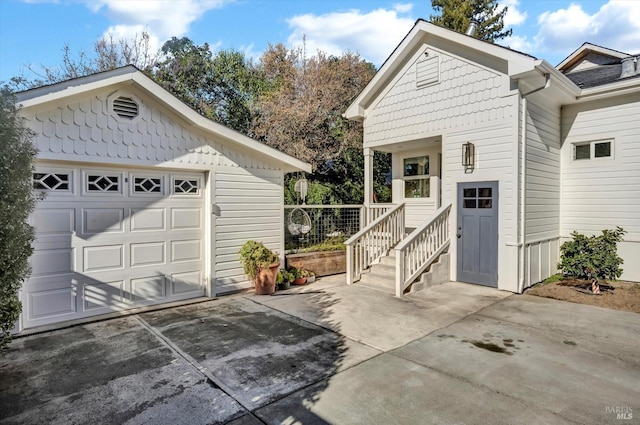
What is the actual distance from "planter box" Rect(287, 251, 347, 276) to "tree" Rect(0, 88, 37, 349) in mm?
5141

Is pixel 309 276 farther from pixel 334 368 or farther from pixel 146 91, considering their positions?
pixel 146 91

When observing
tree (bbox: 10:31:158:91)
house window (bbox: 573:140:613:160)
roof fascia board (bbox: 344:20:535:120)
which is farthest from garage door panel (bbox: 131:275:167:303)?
tree (bbox: 10:31:158:91)

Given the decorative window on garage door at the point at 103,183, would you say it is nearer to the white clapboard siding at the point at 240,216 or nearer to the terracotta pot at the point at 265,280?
the white clapboard siding at the point at 240,216

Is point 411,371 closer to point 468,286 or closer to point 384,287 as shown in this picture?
point 384,287

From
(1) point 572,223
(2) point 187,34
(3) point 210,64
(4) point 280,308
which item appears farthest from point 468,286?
(2) point 187,34

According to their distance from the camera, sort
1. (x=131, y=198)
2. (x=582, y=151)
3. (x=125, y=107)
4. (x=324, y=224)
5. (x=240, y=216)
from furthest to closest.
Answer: (x=324, y=224) < (x=582, y=151) < (x=240, y=216) < (x=131, y=198) < (x=125, y=107)

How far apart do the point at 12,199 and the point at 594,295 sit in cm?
839

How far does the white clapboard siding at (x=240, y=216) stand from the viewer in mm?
6613

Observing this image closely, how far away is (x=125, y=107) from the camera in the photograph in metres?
5.53

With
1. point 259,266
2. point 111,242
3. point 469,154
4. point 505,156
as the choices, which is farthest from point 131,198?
point 505,156

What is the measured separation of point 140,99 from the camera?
567 cm

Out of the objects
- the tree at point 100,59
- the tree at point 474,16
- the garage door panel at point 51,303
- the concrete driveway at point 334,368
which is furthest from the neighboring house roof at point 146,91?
the tree at point 474,16

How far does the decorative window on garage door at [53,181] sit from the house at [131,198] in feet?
0.05

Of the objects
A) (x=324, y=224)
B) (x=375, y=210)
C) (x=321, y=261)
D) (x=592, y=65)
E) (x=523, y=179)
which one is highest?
(x=592, y=65)
